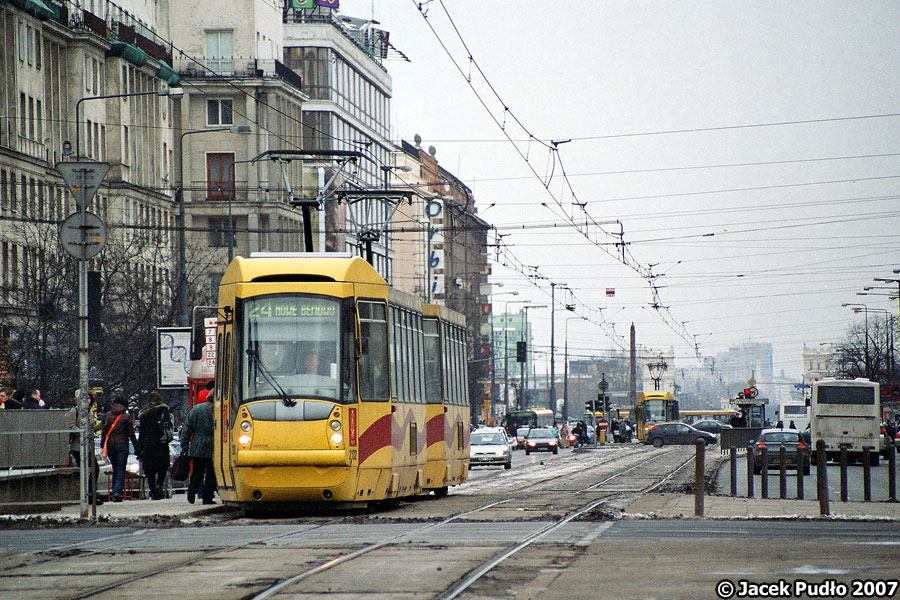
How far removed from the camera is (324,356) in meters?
18.4

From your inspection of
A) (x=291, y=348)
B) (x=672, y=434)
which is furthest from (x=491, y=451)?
(x=672, y=434)

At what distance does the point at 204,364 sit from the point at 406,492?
6.05 meters

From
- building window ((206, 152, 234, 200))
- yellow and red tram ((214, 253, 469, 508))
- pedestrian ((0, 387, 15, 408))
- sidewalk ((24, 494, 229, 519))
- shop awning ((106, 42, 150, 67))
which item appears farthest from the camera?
building window ((206, 152, 234, 200))

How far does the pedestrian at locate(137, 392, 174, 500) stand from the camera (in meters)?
22.8

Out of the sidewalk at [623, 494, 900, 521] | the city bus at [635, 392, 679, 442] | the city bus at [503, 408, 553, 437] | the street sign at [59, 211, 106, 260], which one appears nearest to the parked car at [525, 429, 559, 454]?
the city bus at [635, 392, 679, 442]

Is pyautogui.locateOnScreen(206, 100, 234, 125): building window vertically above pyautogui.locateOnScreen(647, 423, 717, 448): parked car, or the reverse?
pyautogui.locateOnScreen(206, 100, 234, 125): building window

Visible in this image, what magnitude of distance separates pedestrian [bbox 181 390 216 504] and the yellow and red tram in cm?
239

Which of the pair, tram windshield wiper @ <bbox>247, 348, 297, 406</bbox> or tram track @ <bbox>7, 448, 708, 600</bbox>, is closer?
tram track @ <bbox>7, 448, 708, 600</bbox>

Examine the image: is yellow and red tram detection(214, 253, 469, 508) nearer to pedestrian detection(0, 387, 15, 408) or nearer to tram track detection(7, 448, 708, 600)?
tram track detection(7, 448, 708, 600)

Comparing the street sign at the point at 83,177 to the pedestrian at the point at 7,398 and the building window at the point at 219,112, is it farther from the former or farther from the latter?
the building window at the point at 219,112

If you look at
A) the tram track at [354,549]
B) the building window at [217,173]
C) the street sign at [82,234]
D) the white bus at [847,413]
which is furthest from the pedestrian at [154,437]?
the building window at [217,173]

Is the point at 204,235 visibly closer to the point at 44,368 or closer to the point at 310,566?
the point at 44,368

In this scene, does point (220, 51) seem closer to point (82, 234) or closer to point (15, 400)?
point (15, 400)

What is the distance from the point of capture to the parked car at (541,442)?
7212cm
